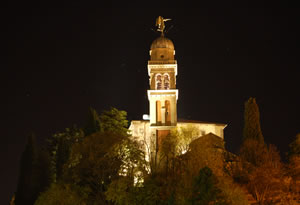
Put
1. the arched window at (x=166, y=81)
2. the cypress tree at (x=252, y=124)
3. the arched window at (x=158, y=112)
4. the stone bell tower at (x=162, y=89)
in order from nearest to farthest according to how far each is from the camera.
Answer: the cypress tree at (x=252, y=124) < the stone bell tower at (x=162, y=89) < the arched window at (x=158, y=112) < the arched window at (x=166, y=81)

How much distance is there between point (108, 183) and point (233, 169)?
12927mm

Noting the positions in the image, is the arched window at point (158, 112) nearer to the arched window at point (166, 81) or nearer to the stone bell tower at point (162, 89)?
the stone bell tower at point (162, 89)

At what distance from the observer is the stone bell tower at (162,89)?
177 ft

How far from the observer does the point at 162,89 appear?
5553cm

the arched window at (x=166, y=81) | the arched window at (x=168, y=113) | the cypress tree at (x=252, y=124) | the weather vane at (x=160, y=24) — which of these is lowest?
the cypress tree at (x=252, y=124)

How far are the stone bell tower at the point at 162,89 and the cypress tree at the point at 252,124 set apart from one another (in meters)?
10.5

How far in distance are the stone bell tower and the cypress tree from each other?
10507 millimetres

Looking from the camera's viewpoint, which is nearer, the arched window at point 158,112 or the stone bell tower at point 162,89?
the stone bell tower at point 162,89

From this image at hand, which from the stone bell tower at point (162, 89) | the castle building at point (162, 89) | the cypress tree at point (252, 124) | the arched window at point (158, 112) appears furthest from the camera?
the arched window at point (158, 112)

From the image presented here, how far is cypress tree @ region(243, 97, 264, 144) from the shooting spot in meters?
45.3

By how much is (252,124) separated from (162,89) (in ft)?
46.6

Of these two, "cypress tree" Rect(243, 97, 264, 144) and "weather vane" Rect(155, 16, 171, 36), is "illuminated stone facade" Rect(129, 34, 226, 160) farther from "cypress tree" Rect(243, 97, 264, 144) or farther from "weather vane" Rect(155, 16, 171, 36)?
"cypress tree" Rect(243, 97, 264, 144)

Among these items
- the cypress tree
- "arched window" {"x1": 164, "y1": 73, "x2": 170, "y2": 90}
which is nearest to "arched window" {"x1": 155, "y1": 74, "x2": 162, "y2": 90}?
"arched window" {"x1": 164, "y1": 73, "x2": 170, "y2": 90}

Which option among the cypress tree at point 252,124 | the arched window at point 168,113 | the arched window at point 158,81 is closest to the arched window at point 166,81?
the arched window at point 158,81
